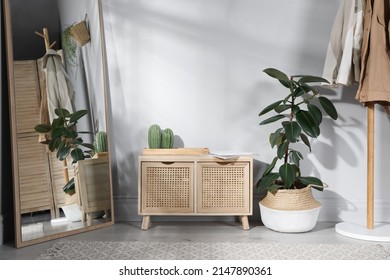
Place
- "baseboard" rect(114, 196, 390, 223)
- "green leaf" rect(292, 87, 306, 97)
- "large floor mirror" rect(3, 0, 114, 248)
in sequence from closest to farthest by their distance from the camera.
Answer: "large floor mirror" rect(3, 0, 114, 248)
"green leaf" rect(292, 87, 306, 97)
"baseboard" rect(114, 196, 390, 223)

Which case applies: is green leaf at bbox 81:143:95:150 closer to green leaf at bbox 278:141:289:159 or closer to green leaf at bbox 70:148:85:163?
green leaf at bbox 70:148:85:163

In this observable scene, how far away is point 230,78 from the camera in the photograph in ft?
9.65

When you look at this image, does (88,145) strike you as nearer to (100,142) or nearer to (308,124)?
(100,142)

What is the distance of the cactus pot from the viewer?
102 inches

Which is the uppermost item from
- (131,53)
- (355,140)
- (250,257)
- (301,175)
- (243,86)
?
(131,53)

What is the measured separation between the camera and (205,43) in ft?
9.62

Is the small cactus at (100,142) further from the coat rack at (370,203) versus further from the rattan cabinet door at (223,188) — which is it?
the coat rack at (370,203)

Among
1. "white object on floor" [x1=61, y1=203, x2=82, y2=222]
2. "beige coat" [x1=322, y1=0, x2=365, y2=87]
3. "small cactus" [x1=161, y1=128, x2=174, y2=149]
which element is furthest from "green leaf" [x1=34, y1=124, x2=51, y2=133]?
"beige coat" [x1=322, y1=0, x2=365, y2=87]

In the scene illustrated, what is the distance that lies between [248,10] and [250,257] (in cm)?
163

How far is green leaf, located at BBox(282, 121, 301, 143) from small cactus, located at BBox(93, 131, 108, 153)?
115 cm

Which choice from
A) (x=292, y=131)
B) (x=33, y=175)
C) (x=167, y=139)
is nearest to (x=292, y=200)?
(x=292, y=131)

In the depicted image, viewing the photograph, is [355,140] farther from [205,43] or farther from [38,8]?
[38,8]

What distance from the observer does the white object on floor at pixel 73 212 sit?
2.56 m
